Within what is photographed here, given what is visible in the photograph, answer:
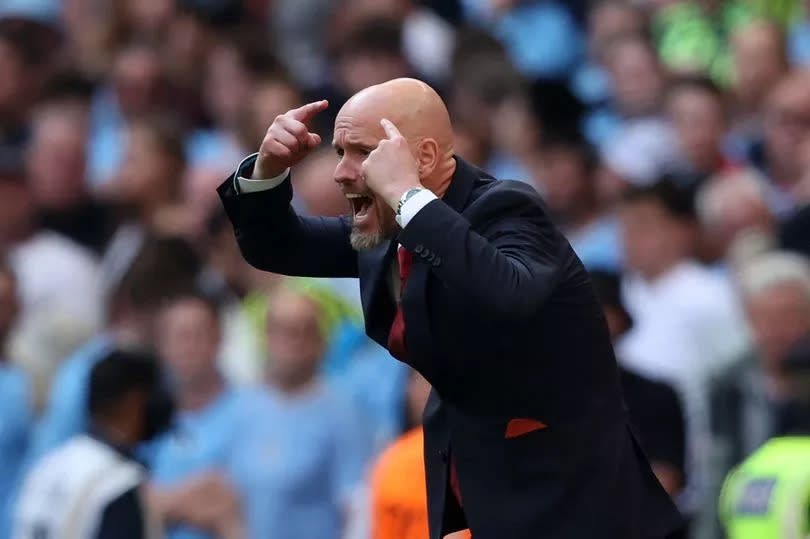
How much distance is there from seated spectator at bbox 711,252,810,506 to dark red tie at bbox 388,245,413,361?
3293 mm

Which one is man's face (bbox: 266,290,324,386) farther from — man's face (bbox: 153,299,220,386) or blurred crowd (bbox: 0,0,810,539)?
man's face (bbox: 153,299,220,386)

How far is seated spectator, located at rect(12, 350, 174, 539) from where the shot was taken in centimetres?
725

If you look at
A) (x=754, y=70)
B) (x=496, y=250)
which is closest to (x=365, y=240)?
(x=496, y=250)

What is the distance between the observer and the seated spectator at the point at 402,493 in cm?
666

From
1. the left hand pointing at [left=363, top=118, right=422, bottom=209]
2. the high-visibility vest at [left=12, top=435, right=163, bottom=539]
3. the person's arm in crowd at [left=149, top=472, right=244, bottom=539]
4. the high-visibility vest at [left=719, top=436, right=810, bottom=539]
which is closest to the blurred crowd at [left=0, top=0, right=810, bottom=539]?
the person's arm in crowd at [left=149, top=472, right=244, bottom=539]

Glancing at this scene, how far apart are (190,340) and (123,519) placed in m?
1.73

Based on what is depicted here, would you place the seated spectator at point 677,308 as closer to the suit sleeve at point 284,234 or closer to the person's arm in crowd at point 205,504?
the person's arm in crowd at point 205,504

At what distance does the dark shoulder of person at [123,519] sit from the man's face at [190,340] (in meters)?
1.59

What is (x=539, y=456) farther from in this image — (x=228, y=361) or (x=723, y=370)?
(x=228, y=361)

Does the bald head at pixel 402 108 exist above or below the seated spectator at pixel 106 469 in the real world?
above

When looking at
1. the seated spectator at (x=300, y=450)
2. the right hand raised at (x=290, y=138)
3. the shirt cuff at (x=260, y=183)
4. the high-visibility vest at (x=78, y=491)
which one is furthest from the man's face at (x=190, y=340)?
the right hand raised at (x=290, y=138)

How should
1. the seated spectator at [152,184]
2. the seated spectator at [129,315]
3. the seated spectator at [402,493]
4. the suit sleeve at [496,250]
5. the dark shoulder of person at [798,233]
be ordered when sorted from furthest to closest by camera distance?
the seated spectator at [152,184]
the dark shoulder of person at [798,233]
the seated spectator at [129,315]
the seated spectator at [402,493]
the suit sleeve at [496,250]

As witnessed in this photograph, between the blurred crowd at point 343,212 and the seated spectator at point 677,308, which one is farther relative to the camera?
the seated spectator at point 677,308

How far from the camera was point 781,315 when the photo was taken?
334 inches
